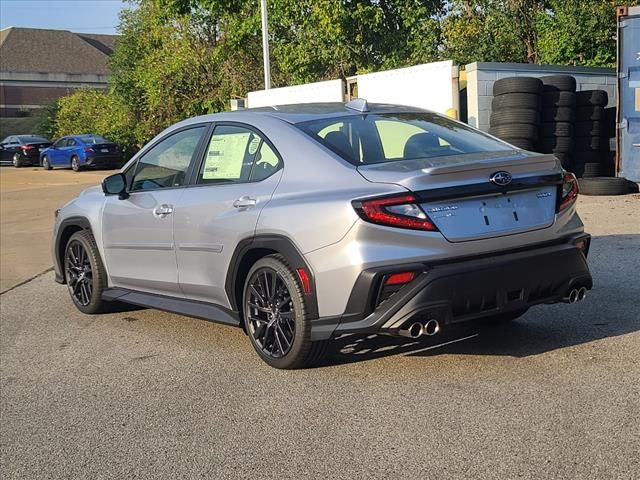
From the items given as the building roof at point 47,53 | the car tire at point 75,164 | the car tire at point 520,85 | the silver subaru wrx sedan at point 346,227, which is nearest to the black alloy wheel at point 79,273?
the silver subaru wrx sedan at point 346,227

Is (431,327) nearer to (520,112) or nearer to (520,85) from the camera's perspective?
(520,112)

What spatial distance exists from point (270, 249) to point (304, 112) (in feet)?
3.69

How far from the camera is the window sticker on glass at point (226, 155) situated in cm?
535

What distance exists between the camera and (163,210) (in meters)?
5.75

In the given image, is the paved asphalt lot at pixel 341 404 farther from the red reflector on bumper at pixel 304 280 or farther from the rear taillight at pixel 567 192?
the rear taillight at pixel 567 192

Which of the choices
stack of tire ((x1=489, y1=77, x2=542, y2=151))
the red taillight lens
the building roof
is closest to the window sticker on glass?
the red taillight lens

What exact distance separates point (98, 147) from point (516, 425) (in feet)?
88.8

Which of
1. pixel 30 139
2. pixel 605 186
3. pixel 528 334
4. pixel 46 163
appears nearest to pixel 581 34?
pixel 605 186

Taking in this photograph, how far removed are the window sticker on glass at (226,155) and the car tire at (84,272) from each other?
5.56ft

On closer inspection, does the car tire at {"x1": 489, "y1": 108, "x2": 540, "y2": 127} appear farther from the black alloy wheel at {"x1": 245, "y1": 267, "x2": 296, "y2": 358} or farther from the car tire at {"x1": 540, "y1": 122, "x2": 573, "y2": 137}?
the black alloy wheel at {"x1": 245, "y1": 267, "x2": 296, "y2": 358}

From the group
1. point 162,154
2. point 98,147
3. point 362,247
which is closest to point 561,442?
point 362,247

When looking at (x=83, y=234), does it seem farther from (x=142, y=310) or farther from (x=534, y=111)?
(x=534, y=111)

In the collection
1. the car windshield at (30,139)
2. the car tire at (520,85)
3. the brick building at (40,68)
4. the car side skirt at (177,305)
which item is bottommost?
the car side skirt at (177,305)

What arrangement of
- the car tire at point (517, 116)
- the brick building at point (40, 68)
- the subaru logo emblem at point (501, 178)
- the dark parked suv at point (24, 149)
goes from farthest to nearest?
the brick building at point (40, 68) → the dark parked suv at point (24, 149) → the car tire at point (517, 116) → the subaru logo emblem at point (501, 178)
